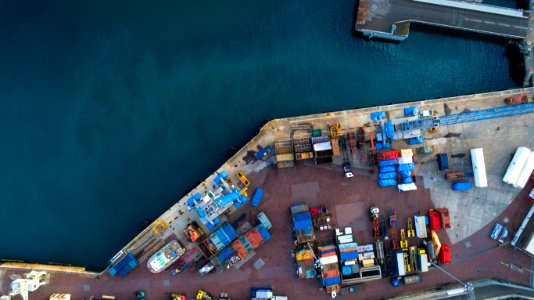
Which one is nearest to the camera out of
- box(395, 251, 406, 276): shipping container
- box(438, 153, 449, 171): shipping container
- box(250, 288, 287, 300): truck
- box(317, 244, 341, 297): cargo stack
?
box(317, 244, 341, 297): cargo stack

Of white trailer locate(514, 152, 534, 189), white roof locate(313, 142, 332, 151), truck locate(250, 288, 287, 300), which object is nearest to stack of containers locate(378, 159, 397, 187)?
white roof locate(313, 142, 332, 151)

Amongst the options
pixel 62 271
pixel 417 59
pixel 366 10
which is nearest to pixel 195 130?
pixel 62 271

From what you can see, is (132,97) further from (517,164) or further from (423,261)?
(517,164)

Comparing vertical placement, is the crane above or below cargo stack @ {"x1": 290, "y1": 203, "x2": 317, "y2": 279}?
below

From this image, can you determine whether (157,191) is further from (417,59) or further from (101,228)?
(417,59)

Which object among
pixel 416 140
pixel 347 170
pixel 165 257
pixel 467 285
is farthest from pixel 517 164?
pixel 165 257

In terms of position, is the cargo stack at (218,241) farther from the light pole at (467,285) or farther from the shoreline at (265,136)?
the light pole at (467,285)

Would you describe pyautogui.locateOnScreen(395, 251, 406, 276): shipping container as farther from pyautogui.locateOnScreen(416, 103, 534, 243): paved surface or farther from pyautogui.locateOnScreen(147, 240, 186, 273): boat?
pyautogui.locateOnScreen(147, 240, 186, 273): boat
